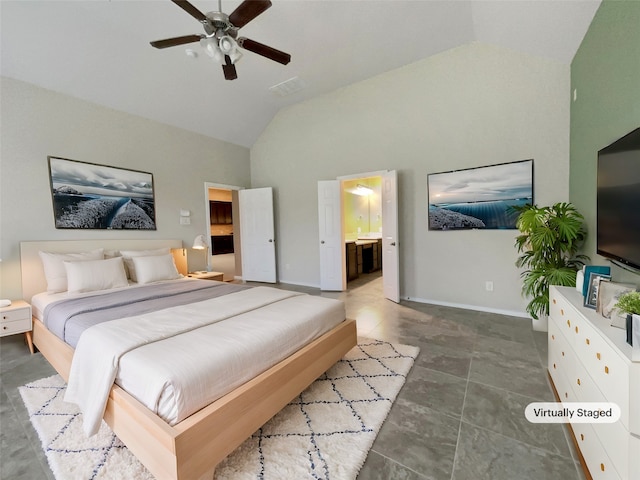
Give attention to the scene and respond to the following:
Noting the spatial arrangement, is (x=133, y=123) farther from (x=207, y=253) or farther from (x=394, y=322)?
(x=394, y=322)

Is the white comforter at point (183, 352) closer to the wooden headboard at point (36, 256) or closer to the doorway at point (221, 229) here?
the wooden headboard at point (36, 256)

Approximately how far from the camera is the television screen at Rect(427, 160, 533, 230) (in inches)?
128

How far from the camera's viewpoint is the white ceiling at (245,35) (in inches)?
102

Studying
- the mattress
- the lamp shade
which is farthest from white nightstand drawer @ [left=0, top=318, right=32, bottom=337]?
the lamp shade

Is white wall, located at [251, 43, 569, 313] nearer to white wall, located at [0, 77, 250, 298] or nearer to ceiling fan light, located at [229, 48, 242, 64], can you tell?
white wall, located at [0, 77, 250, 298]

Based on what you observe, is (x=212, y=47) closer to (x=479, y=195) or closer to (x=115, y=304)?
(x=115, y=304)

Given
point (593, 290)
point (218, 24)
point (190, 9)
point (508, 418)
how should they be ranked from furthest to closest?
point (218, 24), point (190, 9), point (508, 418), point (593, 290)

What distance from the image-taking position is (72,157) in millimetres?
3324

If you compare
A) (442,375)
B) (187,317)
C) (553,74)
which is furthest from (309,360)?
(553,74)

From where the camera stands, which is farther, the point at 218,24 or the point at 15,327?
the point at 15,327

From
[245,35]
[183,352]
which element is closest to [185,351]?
[183,352]

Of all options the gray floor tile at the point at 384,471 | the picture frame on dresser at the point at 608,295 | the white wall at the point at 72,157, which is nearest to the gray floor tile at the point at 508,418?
the gray floor tile at the point at 384,471

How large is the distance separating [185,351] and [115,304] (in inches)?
56.8

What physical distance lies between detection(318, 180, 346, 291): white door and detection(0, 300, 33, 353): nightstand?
3732 mm
